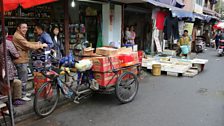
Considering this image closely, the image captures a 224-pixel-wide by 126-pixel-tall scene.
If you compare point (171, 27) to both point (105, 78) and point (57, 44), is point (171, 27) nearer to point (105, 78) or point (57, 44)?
A: point (57, 44)

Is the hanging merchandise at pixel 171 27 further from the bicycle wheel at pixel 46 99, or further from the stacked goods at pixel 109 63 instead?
the bicycle wheel at pixel 46 99

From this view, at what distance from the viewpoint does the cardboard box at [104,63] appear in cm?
528

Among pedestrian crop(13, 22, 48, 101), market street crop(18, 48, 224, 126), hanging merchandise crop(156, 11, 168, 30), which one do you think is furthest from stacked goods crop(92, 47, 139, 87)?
hanging merchandise crop(156, 11, 168, 30)

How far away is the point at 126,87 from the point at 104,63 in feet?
3.21

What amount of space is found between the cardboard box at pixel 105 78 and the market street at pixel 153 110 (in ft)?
1.93

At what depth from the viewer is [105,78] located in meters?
5.38

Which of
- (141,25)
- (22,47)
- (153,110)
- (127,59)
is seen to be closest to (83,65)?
(127,59)

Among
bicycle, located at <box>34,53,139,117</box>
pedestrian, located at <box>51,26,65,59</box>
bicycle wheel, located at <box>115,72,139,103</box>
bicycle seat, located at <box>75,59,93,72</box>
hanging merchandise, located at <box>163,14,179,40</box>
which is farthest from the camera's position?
hanging merchandise, located at <box>163,14,179,40</box>

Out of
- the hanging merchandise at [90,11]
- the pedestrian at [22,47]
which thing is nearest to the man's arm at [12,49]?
the pedestrian at [22,47]

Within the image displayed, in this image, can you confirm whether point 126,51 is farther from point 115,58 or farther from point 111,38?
point 111,38

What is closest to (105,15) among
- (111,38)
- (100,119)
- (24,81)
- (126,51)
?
(111,38)

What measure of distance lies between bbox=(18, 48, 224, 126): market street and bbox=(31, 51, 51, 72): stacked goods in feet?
3.81

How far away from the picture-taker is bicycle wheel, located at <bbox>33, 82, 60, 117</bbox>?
4652 mm

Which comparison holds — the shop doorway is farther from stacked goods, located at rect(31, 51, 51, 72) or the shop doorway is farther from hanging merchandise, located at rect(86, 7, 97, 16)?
stacked goods, located at rect(31, 51, 51, 72)
